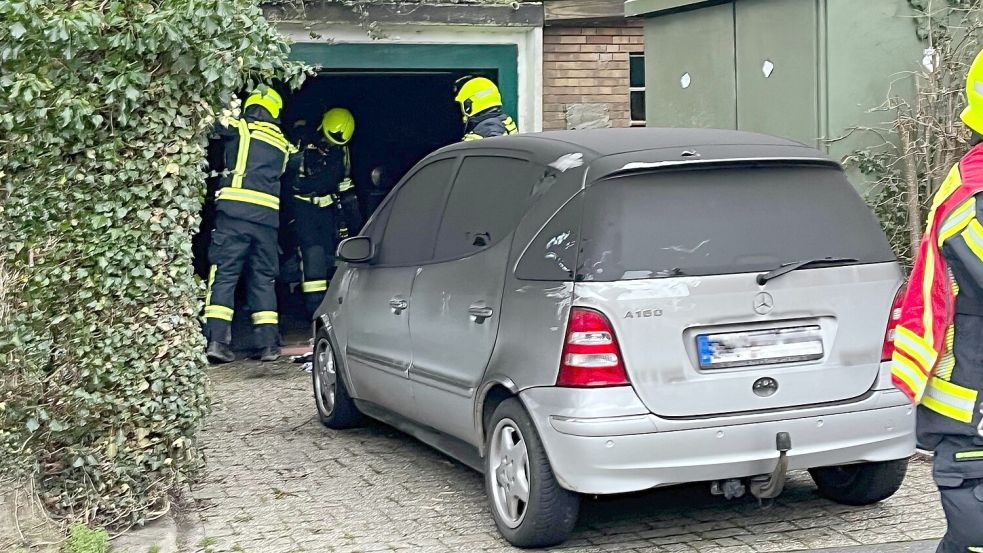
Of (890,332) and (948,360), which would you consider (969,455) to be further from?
(890,332)

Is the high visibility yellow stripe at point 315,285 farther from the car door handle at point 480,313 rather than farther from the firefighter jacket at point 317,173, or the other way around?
the car door handle at point 480,313

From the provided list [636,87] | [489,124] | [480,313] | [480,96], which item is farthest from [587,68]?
[480,313]

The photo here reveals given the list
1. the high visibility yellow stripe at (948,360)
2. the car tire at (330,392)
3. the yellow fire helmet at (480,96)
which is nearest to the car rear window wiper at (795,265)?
the high visibility yellow stripe at (948,360)

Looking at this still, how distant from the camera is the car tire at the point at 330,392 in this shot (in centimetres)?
758

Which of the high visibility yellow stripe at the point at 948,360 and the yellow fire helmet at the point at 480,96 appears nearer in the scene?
the high visibility yellow stripe at the point at 948,360

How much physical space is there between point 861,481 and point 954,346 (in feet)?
7.59

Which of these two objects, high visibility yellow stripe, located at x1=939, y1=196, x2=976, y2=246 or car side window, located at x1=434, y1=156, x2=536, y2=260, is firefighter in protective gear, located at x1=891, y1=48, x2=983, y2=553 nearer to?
high visibility yellow stripe, located at x1=939, y1=196, x2=976, y2=246

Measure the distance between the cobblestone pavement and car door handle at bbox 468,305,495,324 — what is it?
0.92 metres

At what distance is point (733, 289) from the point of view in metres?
4.97

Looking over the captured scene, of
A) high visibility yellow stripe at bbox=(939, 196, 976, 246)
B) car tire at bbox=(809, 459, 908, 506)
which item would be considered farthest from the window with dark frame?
high visibility yellow stripe at bbox=(939, 196, 976, 246)

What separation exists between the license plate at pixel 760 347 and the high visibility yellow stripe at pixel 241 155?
609cm

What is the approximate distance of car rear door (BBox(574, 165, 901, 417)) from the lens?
489 centimetres

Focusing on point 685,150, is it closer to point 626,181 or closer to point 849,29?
point 626,181

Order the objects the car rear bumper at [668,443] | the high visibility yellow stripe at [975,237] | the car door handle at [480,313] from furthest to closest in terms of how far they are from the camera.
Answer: the car door handle at [480,313], the car rear bumper at [668,443], the high visibility yellow stripe at [975,237]
